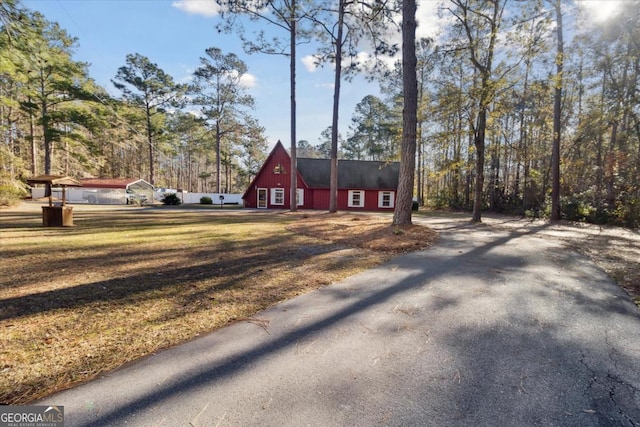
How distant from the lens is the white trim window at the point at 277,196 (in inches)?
1056

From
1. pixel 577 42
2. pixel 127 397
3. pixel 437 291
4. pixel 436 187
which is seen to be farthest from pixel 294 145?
pixel 436 187

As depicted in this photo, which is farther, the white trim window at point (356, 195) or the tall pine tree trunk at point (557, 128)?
the white trim window at point (356, 195)

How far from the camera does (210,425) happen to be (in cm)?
170

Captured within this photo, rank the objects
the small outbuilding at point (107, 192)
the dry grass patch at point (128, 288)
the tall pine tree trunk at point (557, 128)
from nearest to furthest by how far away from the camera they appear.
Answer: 1. the dry grass patch at point (128, 288)
2. the tall pine tree trunk at point (557, 128)
3. the small outbuilding at point (107, 192)

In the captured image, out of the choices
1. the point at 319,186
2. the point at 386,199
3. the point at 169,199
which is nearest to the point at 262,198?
the point at 319,186

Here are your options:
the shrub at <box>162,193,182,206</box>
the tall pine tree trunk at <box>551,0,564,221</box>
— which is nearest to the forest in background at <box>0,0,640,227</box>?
the tall pine tree trunk at <box>551,0,564,221</box>

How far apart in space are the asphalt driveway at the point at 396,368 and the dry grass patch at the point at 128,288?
0.35 meters

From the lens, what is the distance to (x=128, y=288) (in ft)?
13.4

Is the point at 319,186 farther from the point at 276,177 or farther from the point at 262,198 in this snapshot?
the point at 262,198

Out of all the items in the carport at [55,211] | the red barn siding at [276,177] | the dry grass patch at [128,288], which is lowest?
the dry grass patch at [128,288]

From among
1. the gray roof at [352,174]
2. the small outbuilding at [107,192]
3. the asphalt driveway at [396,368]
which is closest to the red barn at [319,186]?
the gray roof at [352,174]

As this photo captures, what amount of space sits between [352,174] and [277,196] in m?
7.58

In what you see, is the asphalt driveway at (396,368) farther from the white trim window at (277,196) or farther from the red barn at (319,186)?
the white trim window at (277,196)

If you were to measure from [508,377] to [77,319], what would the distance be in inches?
167
